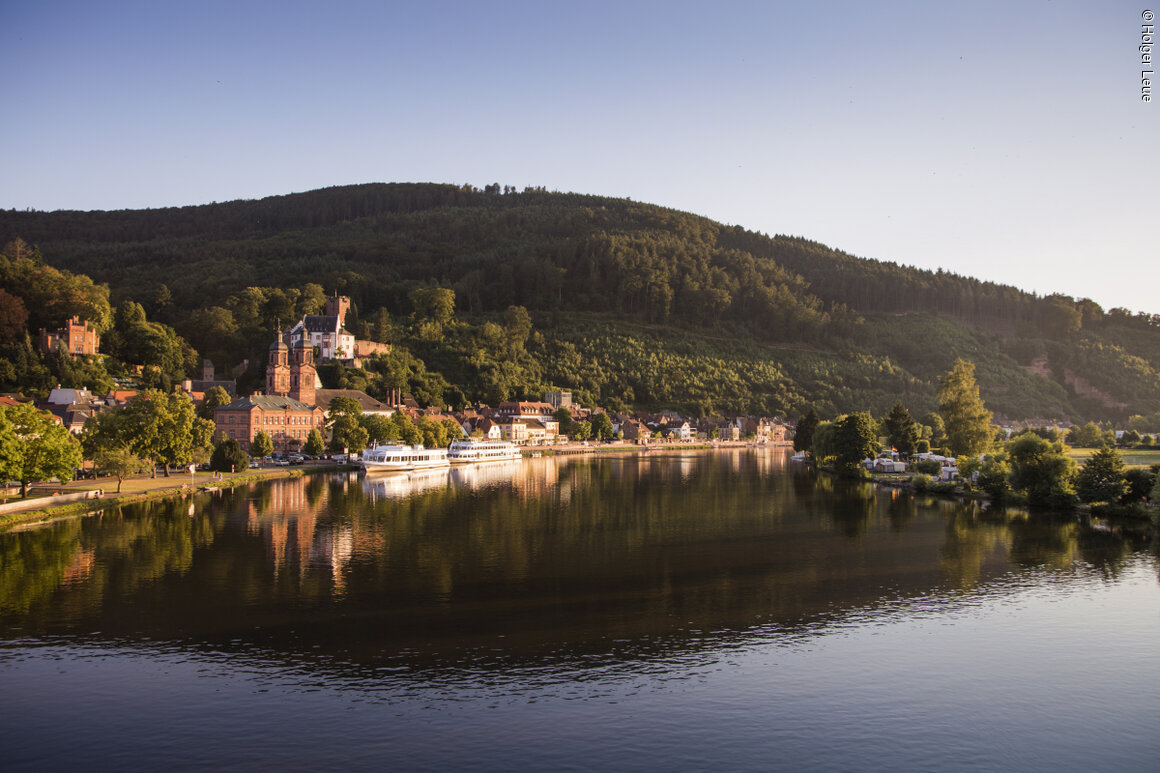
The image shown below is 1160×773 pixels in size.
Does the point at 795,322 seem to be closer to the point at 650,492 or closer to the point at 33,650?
the point at 650,492

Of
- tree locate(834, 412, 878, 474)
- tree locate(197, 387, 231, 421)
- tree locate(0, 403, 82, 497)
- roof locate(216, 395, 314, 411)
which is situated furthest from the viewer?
tree locate(197, 387, 231, 421)

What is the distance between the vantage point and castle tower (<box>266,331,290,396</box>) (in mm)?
85125

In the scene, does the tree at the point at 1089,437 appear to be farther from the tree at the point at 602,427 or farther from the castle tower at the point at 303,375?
the castle tower at the point at 303,375

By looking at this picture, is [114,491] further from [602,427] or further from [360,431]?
[602,427]

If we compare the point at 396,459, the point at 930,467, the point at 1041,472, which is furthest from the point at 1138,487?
the point at 396,459

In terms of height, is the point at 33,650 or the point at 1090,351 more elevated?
the point at 1090,351

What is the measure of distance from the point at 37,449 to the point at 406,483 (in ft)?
83.3

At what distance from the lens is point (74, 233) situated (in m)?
164

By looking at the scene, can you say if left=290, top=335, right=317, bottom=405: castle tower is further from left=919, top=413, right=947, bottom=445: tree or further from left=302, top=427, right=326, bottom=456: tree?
left=919, top=413, right=947, bottom=445: tree

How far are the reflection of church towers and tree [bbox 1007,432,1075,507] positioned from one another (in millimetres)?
64781

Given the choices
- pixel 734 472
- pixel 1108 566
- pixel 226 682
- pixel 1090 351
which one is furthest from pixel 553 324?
pixel 226 682

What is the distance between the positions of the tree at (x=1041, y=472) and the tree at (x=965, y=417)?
58.4 feet

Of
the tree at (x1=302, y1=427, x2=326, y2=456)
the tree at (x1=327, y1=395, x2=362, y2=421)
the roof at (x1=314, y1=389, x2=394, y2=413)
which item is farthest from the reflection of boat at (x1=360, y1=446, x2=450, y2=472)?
the roof at (x1=314, y1=389, x2=394, y2=413)

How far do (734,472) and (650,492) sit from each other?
19.9 meters
